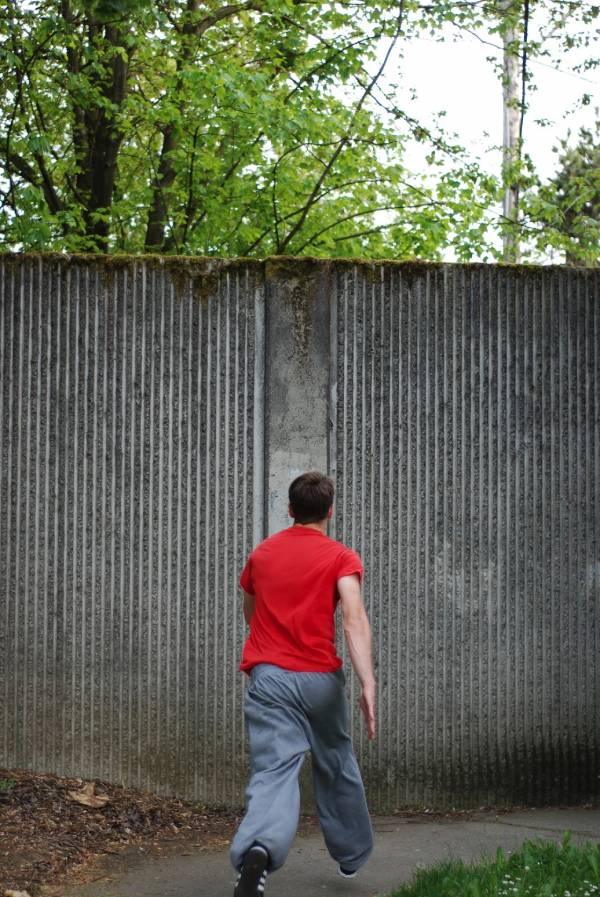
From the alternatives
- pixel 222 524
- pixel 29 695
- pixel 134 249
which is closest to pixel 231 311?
pixel 222 524

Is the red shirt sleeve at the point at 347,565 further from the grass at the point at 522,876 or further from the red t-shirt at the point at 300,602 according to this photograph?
the grass at the point at 522,876

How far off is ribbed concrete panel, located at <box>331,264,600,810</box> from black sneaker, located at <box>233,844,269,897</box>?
2201mm

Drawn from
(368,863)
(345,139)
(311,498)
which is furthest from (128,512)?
(345,139)

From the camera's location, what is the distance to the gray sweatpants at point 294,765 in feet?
13.5

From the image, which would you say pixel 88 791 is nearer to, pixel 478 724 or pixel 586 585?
pixel 478 724

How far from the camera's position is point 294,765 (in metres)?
4.34

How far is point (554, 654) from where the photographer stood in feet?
20.5

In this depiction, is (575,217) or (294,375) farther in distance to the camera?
(575,217)

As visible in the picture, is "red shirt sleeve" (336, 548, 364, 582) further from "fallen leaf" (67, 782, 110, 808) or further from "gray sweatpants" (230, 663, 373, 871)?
"fallen leaf" (67, 782, 110, 808)

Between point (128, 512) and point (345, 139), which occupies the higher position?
point (345, 139)

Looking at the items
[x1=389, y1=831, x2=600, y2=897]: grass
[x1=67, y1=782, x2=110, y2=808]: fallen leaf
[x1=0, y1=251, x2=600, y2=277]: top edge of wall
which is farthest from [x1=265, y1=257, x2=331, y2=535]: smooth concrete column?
[x1=389, y1=831, x2=600, y2=897]: grass

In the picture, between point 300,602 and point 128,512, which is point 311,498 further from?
point 128,512

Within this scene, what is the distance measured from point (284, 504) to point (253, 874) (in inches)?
98.5

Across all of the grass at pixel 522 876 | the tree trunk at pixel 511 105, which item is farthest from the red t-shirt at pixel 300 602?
the tree trunk at pixel 511 105
